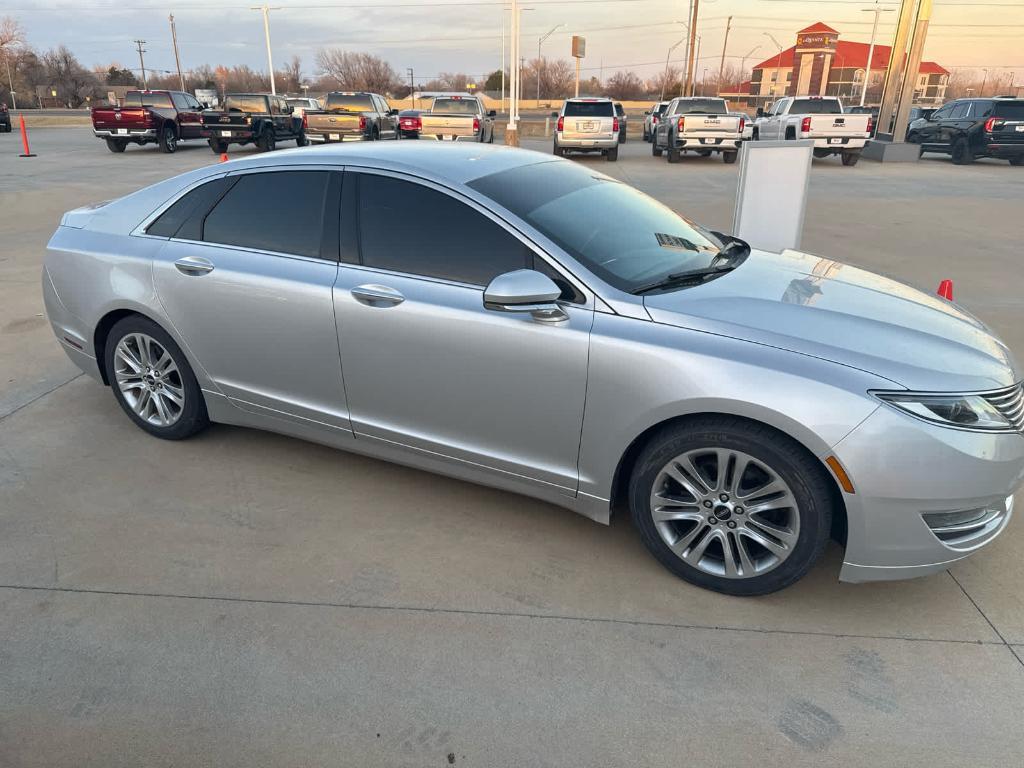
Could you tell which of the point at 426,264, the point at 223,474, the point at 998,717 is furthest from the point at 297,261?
the point at 998,717

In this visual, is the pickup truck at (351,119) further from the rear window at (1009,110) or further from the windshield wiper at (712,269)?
the windshield wiper at (712,269)

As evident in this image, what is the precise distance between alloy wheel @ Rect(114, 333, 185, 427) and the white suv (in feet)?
60.2

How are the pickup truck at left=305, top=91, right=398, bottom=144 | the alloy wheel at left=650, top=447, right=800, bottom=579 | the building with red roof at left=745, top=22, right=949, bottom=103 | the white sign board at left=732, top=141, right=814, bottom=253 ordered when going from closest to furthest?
the alloy wheel at left=650, top=447, right=800, bottom=579 < the white sign board at left=732, top=141, right=814, bottom=253 < the pickup truck at left=305, top=91, right=398, bottom=144 < the building with red roof at left=745, top=22, right=949, bottom=103

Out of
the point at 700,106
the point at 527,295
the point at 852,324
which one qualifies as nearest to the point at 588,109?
the point at 700,106

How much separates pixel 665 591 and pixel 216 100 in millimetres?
42545

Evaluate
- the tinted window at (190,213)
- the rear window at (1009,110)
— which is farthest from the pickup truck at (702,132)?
the tinted window at (190,213)

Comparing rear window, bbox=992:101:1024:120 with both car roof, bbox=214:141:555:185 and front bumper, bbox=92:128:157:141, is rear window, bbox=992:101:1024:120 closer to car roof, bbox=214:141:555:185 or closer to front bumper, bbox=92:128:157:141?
car roof, bbox=214:141:555:185

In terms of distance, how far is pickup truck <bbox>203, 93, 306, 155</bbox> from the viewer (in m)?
21.4

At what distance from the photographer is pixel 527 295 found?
287 centimetres

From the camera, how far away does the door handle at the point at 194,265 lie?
377 centimetres

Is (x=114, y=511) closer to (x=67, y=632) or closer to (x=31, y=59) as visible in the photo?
(x=67, y=632)

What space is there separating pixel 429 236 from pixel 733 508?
1719mm

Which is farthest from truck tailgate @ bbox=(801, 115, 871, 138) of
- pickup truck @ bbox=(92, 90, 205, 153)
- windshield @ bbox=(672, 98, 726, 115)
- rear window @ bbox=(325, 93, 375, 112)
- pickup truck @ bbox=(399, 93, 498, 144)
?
pickup truck @ bbox=(92, 90, 205, 153)

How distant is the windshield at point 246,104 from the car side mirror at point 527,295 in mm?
22338
